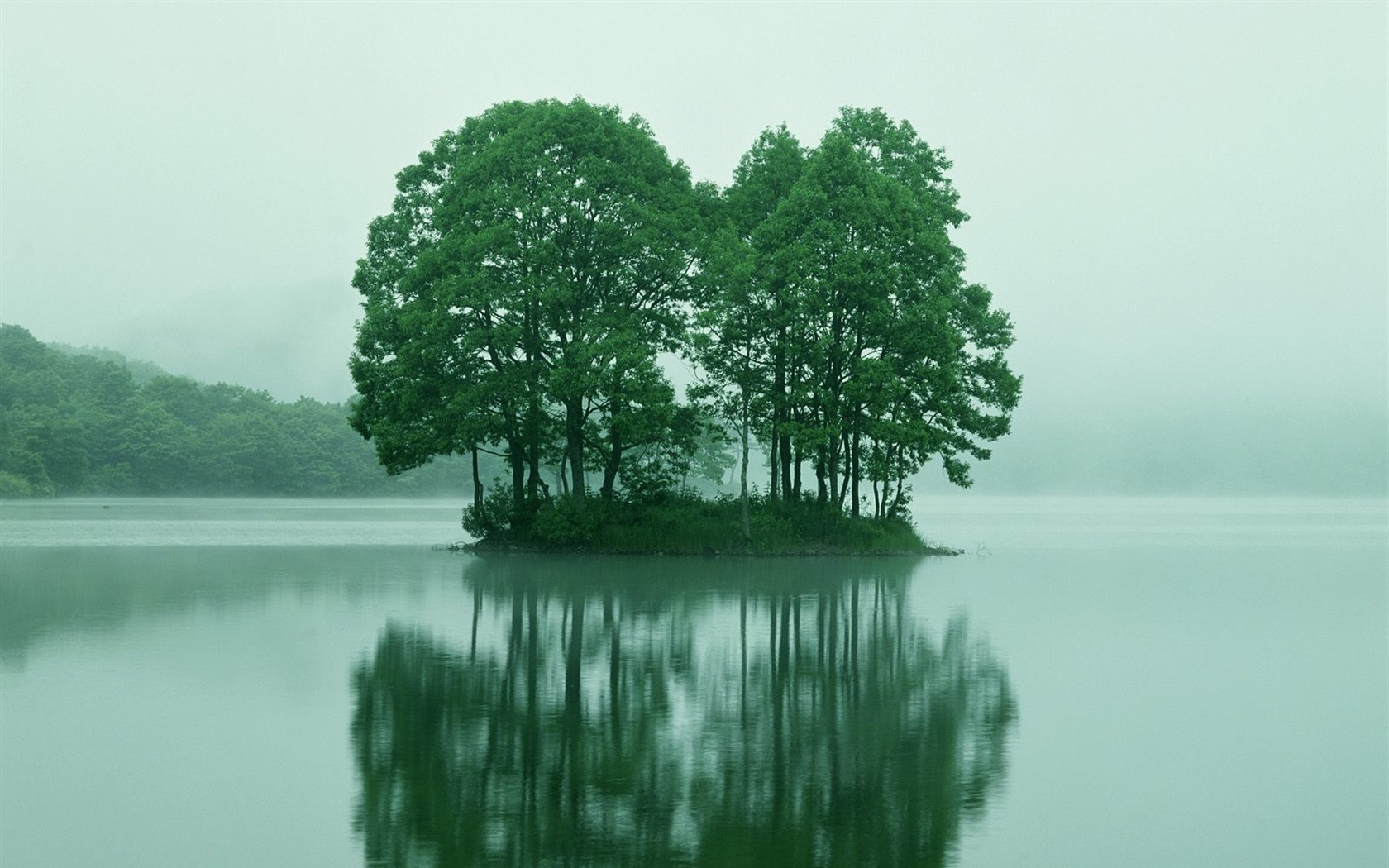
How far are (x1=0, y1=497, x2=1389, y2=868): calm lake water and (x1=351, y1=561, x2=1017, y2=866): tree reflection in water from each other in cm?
5

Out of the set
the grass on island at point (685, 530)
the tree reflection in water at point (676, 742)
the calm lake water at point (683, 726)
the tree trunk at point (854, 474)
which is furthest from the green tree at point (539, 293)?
the tree reflection in water at point (676, 742)

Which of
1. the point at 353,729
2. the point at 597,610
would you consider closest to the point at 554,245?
the point at 597,610

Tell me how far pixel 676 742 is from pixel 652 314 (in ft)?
101

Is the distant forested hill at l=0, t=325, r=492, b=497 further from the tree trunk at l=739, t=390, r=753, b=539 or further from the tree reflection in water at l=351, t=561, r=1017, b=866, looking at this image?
the tree reflection in water at l=351, t=561, r=1017, b=866

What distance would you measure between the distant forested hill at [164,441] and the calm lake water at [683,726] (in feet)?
311

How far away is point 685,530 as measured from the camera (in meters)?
40.1

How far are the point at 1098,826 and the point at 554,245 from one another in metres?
32.5

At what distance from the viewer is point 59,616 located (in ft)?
68.8

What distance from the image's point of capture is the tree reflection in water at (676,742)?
8.45m

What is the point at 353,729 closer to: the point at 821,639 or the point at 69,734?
the point at 69,734

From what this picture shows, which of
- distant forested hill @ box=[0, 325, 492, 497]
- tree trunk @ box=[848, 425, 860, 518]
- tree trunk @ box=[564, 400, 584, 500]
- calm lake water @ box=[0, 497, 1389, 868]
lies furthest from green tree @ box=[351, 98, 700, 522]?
distant forested hill @ box=[0, 325, 492, 497]

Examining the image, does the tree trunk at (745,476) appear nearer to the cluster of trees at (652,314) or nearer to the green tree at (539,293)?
the cluster of trees at (652,314)

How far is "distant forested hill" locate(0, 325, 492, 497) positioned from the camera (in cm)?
11369

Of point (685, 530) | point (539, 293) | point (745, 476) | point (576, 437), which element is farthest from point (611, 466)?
point (539, 293)
